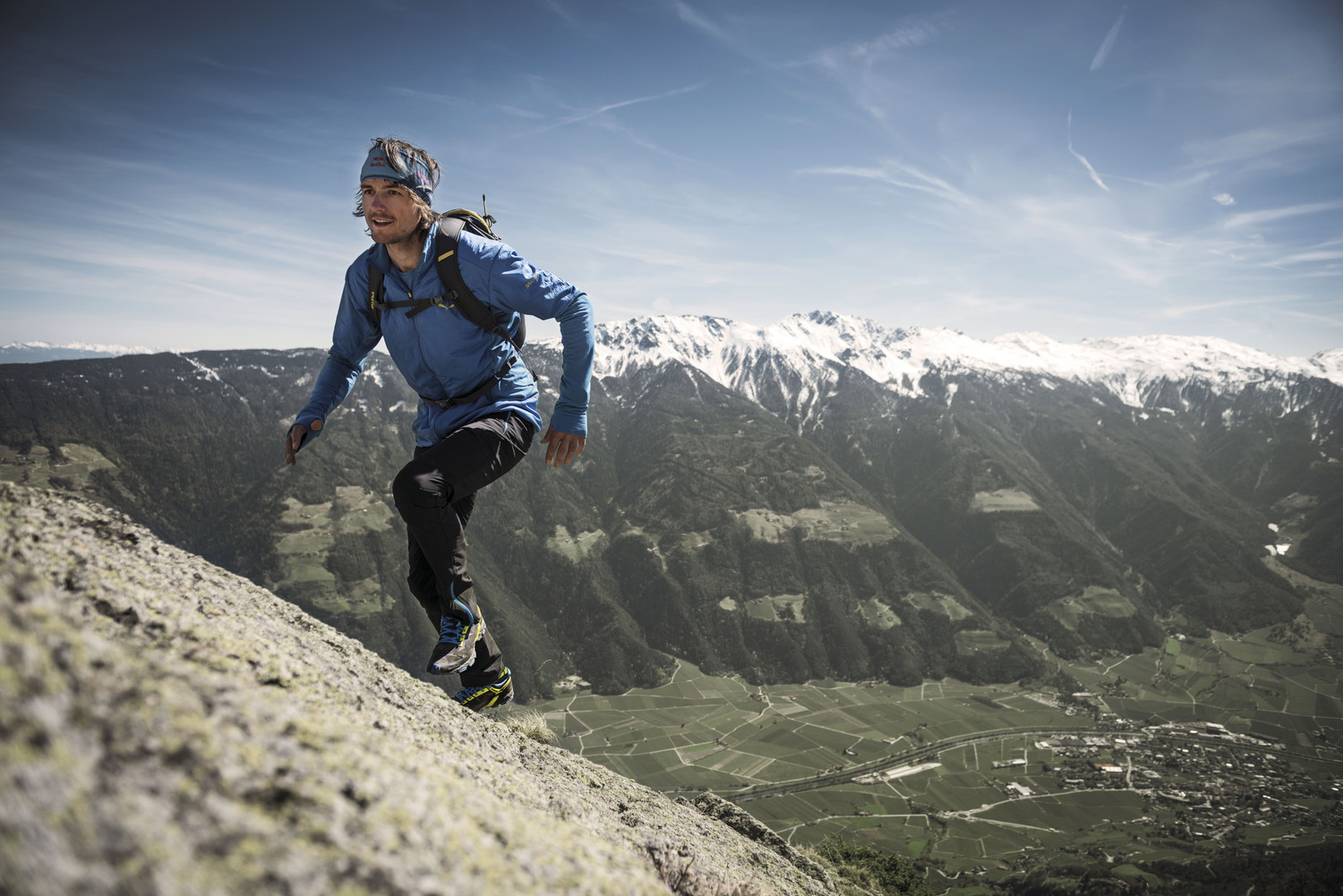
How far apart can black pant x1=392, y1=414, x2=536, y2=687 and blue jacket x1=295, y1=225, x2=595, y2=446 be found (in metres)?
0.33

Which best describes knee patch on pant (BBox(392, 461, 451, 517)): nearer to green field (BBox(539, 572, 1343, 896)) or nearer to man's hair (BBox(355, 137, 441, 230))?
man's hair (BBox(355, 137, 441, 230))

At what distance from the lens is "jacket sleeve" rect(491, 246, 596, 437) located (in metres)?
5.83

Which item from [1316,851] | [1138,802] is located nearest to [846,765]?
[1138,802]

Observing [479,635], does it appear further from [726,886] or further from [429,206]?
[429,206]

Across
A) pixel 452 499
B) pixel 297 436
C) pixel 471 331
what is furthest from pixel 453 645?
pixel 471 331

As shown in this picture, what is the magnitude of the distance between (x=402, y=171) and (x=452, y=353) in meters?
1.90

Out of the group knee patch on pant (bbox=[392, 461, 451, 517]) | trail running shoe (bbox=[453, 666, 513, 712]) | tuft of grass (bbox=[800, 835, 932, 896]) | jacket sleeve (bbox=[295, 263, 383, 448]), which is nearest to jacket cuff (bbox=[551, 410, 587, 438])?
knee patch on pant (bbox=[392, 461, 451, 517])

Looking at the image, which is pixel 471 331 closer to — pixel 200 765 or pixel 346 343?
pixel 346 343

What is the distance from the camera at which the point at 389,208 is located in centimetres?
600

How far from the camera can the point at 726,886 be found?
6176 millimetres

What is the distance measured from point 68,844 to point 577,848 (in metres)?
2.36

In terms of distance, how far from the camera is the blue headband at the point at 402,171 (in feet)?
19.6

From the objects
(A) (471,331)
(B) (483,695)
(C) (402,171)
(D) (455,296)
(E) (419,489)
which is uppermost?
(C) (402,171)

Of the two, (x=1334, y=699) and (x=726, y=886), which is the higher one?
(x=726, y=886)
